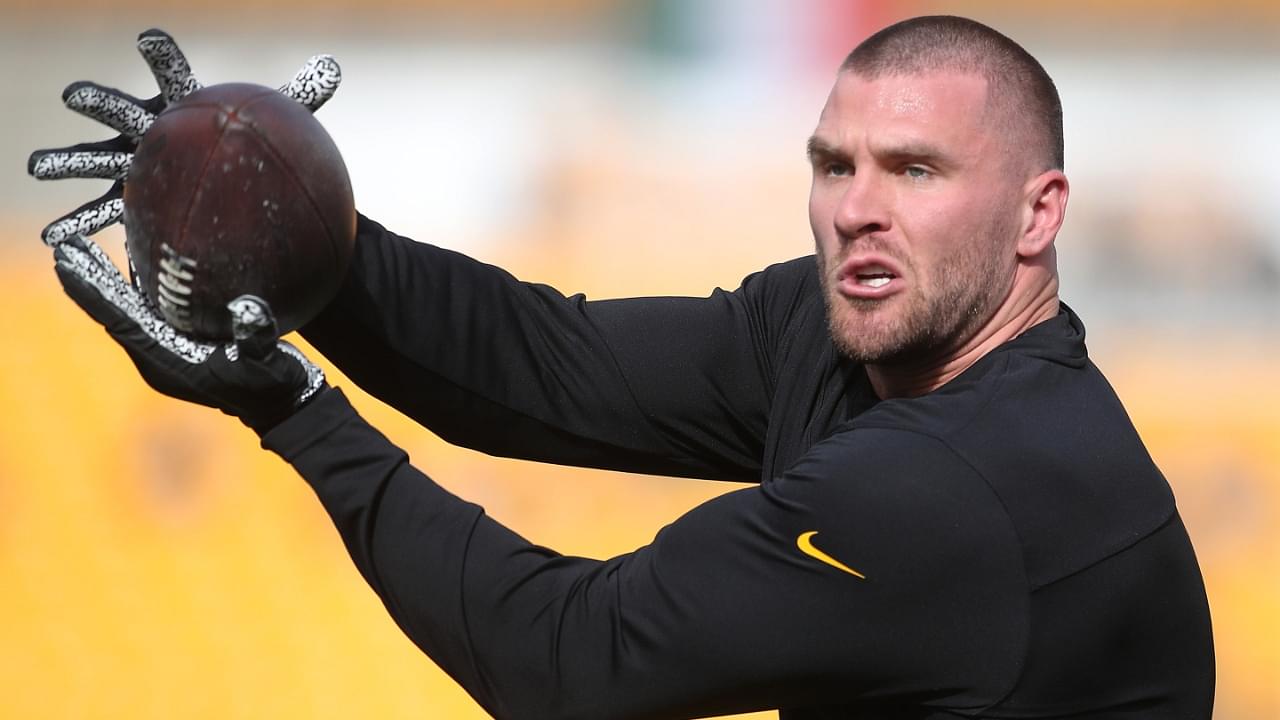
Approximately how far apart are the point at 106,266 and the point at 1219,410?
3631 millimetres

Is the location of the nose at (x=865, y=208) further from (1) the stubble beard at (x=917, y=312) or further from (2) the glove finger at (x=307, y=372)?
(2) the glove finger at (x=307, y=372)

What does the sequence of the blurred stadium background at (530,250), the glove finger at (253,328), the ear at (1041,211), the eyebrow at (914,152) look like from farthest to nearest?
the blurred stadium background at (530,250) → the ear at (1041,211) → the eyebrow at (914,152) → the glove finger at (253,328)

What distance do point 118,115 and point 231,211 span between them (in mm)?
264

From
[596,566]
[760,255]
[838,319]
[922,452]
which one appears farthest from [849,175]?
[760,255]

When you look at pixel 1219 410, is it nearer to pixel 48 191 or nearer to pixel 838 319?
pixel 838 319

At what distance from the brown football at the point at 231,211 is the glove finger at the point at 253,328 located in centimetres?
9

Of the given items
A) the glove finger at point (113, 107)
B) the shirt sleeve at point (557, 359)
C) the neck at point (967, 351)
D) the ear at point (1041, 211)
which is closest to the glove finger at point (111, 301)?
the glove finger at point (113, 107)

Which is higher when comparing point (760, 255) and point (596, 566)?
point (760, 255)

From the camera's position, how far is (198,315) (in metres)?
1.97

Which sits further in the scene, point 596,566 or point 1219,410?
point 1219,410

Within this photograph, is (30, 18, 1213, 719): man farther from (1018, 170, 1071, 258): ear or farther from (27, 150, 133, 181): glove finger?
(27, 150, 133, 181): glove finger

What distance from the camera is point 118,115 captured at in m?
2.12

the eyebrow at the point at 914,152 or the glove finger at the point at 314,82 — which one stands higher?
the glove finger at the point at 314,82

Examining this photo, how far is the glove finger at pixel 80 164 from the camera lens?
209 centimetres
